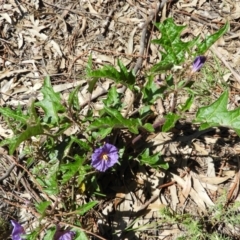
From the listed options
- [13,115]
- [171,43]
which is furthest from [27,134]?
[171,43]

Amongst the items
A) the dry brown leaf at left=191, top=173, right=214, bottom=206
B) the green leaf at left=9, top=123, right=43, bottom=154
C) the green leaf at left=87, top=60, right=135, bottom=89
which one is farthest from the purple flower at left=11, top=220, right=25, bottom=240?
the dry brown leaf at left=191, top=173, right=214, bottom=206

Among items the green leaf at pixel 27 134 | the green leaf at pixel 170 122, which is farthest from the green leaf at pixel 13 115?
the green leaf at pixel 170 122

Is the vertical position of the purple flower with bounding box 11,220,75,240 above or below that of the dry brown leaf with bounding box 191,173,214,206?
below

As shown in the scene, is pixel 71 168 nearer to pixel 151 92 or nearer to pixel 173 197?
pixel 151 92

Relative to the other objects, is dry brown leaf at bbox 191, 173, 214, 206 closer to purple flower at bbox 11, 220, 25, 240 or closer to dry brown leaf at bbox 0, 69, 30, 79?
purple flower at bbox 11, 220, 25, 240

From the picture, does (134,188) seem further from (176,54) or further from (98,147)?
(176,54)

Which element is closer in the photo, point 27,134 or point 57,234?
point 27,134
